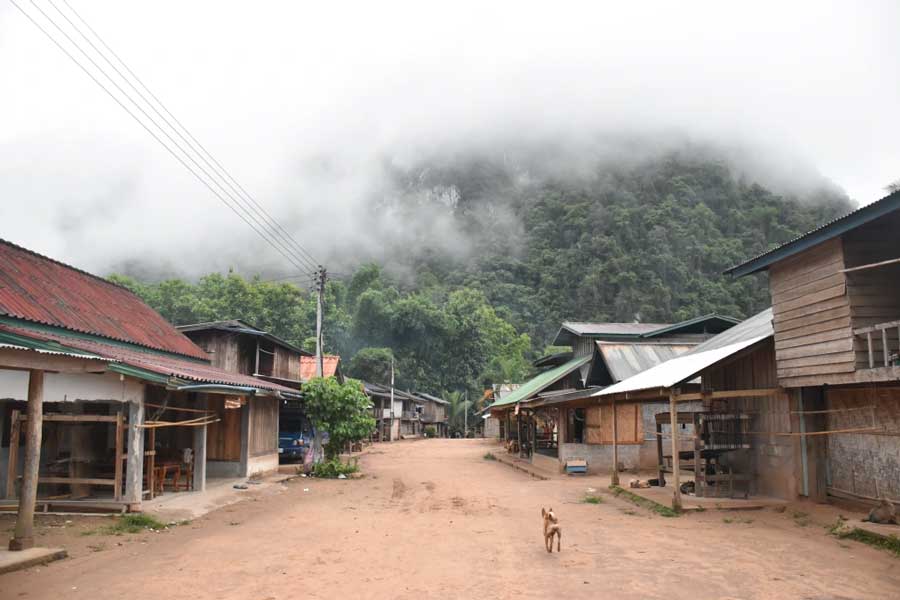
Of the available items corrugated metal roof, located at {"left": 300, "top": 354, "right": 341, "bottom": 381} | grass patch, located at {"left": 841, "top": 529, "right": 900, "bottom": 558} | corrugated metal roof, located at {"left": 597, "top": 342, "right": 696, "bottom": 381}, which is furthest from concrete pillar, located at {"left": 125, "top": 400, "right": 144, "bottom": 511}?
corrugated metal roof, located at {"left": 300, "top": 354, "right": 341, "bottom": 381}

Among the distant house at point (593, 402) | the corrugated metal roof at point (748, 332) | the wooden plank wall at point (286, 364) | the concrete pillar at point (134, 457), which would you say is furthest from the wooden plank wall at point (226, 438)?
the corrugated metal roof at point (748, 332)

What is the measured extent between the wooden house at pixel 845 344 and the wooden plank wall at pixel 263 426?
13.8m

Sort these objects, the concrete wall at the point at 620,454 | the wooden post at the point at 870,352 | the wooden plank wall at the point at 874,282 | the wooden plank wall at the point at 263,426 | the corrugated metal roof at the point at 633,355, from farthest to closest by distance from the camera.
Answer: the corrugated metal roof at the point at 633,355 < the concrete wall at the point at 620,454 < the wooden plank wall at the point at 263,426 < the wooden plank wall at the point at 874,282 < the wooden post at the point at 870,352

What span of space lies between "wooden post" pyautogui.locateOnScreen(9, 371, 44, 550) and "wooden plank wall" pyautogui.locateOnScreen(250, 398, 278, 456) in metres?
9.52

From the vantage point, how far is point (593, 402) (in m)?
19.3

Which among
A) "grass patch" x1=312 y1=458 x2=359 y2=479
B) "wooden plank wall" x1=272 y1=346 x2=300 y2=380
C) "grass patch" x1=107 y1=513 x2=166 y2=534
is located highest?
"wooden plank wall" x1=272 y1=346 x2=300 y2=380

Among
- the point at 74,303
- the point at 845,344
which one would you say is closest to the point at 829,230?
the point at 845,344

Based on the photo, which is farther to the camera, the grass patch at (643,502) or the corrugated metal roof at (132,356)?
the grass patch at (643,502)

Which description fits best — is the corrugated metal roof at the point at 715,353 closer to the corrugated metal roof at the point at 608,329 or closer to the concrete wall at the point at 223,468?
the concrete wall at the point at 223,468

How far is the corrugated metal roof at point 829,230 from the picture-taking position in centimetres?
948

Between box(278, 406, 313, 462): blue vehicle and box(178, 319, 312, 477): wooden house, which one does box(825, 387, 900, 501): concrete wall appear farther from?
box(278, 406, 313, 462): blue vehicle

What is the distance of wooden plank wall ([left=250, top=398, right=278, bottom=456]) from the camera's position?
61.5 ft

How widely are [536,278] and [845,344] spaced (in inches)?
2898

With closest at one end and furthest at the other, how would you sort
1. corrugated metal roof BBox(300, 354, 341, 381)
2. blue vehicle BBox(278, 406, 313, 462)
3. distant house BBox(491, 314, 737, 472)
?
distant house BBox(491, 314, 737, 472), blue vehicle BBox(278, 406, 313, 462), corrugated metal roof BBox(300, 354, 341, 381)
